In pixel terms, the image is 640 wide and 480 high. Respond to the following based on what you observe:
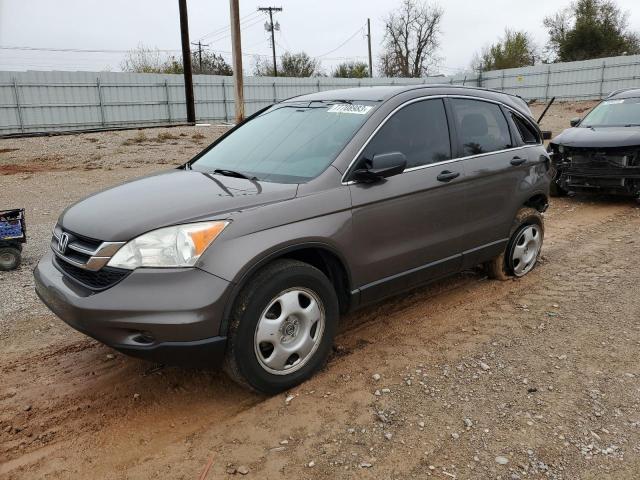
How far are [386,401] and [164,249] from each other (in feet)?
5.20

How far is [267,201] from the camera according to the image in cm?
315

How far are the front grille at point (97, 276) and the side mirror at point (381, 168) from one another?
1.58 metres

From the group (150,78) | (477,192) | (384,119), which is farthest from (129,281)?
(150,78)

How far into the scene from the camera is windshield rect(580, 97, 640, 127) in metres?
9.25

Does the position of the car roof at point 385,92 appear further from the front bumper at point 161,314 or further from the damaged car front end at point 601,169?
the damaged car front end at point 601,169

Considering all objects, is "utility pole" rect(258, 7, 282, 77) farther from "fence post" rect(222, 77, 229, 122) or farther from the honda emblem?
the honda emblem

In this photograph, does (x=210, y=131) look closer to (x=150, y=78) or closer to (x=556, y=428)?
(x=150, y=78)

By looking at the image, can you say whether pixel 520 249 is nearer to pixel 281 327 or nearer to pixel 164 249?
pixel 281 327

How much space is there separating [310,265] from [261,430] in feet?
3.26

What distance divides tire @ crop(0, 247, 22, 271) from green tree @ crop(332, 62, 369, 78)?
187 ft

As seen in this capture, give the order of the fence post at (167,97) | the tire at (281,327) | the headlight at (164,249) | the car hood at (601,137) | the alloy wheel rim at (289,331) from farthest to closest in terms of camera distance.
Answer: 1. the fence post at (167,97)
2. the car hood at (601,137)
3. the alloy wheel rim at (289,331)
4. the tire at (281,327)
5. the headlight at (164,249)

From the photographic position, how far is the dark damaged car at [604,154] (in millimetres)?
8391

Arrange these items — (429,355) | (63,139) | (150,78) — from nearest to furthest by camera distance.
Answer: (429,355) < (63,139) < (150,78)

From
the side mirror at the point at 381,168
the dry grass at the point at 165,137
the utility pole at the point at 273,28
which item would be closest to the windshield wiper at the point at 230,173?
the side mirror at the point at 381,168
